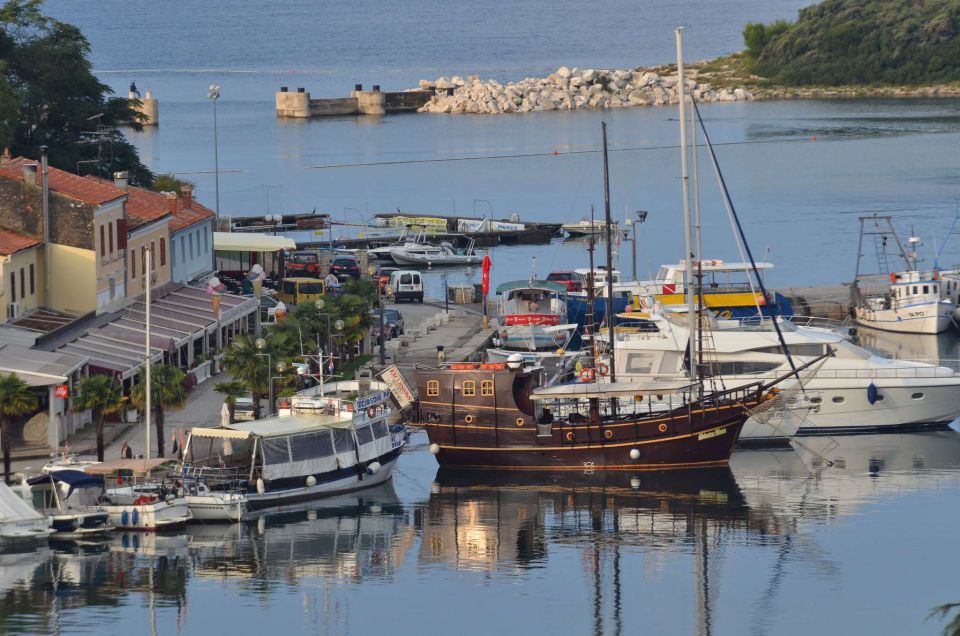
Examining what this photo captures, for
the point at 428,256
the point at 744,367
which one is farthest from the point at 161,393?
the point at 428,256

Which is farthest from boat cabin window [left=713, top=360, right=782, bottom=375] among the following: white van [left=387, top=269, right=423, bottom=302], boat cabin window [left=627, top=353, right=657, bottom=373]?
white van [left=387, top=269, right=423, bottom=302]

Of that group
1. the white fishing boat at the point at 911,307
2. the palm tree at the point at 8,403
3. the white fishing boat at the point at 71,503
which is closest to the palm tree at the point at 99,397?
the palm tree at the point at 8,403

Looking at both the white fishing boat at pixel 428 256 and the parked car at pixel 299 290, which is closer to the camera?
the parked car at pixel 299 290

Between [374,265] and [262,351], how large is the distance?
43.3 meters

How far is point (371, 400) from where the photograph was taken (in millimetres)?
50031

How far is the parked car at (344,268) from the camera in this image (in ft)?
285

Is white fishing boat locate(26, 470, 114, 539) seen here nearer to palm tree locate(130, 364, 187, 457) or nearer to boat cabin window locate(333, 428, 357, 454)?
palm tree locate(130, 364, 187, 457)

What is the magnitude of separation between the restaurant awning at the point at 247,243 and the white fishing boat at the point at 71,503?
35.4m

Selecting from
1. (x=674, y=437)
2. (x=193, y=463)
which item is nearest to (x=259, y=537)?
(x=193, y=463)

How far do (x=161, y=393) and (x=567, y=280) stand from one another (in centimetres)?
3727

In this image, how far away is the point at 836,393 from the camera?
57875mm

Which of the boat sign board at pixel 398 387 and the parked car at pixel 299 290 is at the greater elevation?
the parked car at pixel 299 290

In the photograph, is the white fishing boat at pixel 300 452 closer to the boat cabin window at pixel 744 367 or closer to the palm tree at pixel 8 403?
the palm tree at pixel 8 403

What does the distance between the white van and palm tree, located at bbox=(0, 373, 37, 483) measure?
35.6m
